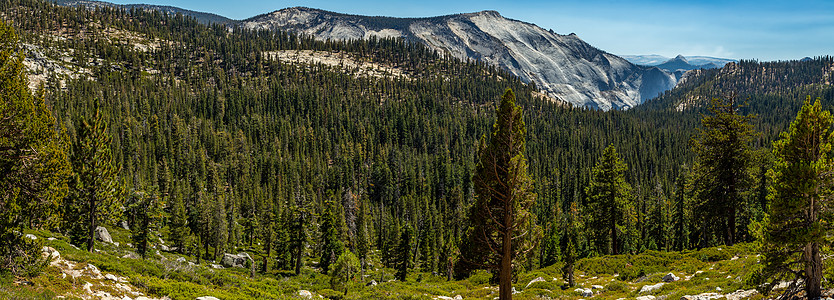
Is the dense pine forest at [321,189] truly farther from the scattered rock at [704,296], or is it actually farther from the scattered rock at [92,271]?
the scattered rock at [704,296]

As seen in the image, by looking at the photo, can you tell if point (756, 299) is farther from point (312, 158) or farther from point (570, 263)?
point (312, 158)

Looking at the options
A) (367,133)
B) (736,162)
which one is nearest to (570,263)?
(736,162)

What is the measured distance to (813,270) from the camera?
14125 millimetres

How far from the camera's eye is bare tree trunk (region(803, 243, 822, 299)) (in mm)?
14062

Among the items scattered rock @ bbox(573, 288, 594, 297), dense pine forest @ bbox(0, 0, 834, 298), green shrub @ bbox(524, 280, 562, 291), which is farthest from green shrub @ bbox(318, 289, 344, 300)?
scattered rock @ bbox(573, 288, 594, 297)

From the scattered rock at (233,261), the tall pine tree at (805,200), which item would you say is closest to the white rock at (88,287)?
the tall pine tree at (805,200)

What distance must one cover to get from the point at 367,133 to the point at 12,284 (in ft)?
605

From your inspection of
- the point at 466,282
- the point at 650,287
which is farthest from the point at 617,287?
the point at 466,282

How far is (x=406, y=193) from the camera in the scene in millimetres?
148500

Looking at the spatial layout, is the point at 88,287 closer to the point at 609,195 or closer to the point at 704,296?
the point at 704,296

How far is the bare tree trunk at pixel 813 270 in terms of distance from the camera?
1406cm

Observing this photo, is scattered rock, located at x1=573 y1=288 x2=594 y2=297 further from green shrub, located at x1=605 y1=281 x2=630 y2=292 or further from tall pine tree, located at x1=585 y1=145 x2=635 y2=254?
tall pine tree, located at x1=585 y1=145 x2=635 y2=254

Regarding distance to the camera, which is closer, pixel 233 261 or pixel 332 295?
pixel 332 295

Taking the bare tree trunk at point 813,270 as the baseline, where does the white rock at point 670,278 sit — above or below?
below
